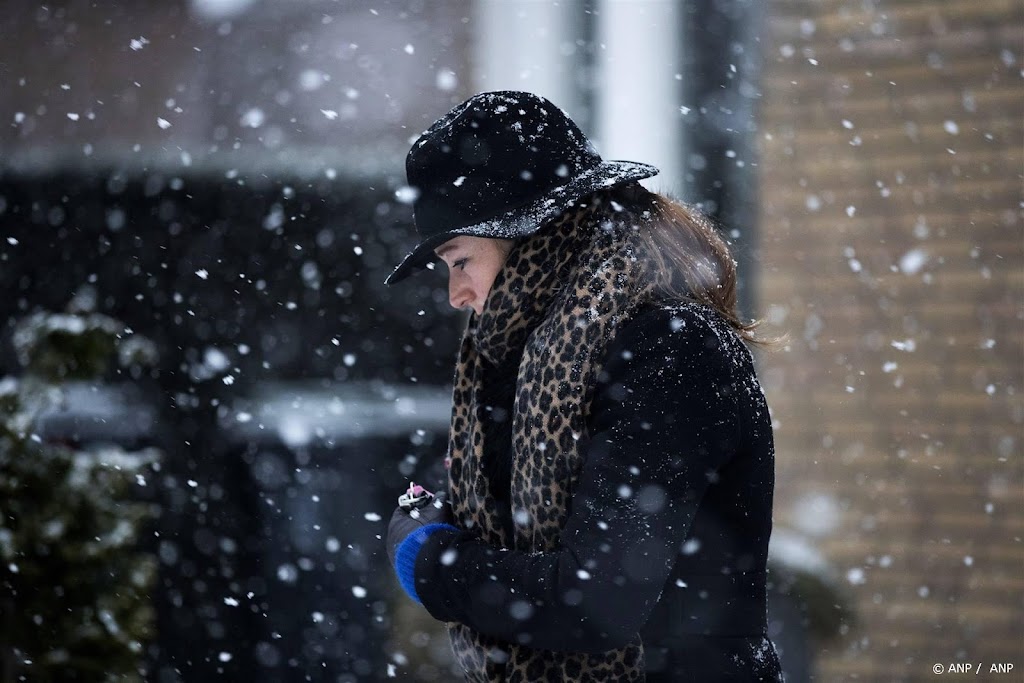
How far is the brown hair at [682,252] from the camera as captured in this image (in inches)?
58.9

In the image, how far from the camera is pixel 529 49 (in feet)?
13.7

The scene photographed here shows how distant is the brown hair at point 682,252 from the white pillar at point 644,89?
234cm

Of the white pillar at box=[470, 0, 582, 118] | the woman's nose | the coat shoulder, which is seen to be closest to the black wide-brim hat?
the woman's nose

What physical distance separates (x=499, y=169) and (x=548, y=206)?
0.39 ft

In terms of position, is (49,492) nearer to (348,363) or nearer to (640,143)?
(348,363)

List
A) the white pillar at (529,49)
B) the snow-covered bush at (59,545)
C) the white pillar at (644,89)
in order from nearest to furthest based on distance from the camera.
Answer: the snow-covered bush at (59,545) → the white pillar at (644,89) → the white pillar at (529,49)

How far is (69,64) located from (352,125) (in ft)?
5.00

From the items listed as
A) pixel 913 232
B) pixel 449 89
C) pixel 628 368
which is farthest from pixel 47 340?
pixel 913 232

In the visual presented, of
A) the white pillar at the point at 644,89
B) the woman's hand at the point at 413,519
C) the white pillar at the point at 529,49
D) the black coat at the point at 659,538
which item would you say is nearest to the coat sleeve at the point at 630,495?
the black coat at the point at 659,538

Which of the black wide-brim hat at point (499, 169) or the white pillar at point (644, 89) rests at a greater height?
the black wide-brim hat at point (499, 169)

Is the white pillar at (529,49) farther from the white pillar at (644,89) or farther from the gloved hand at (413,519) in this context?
the gloved hand at (413,519)

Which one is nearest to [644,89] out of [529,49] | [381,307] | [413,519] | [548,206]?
[529,49]

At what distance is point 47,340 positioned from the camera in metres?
3.53

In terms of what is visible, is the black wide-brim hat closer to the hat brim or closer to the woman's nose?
the hat brim
